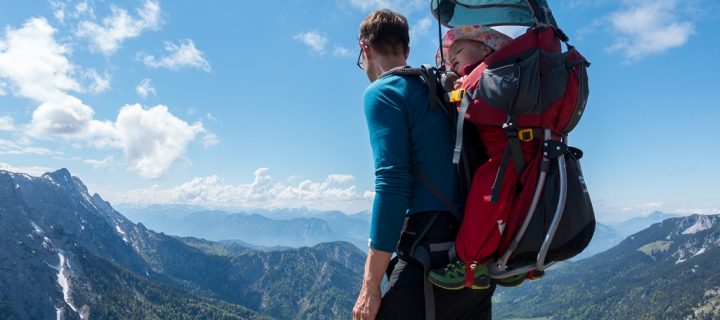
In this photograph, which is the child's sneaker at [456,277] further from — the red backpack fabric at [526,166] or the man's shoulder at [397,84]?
the man's shoulder at [397,84]

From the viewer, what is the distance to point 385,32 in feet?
14.4

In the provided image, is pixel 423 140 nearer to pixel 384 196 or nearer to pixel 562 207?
pixel 384 196

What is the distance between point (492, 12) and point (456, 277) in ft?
8.64

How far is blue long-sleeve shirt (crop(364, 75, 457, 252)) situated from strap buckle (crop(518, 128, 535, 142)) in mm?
684

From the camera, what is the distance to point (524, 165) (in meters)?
3.64

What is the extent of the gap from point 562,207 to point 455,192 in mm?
920

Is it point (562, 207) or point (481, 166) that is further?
point (481, 166)

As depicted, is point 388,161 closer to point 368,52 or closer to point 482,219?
point 482,219

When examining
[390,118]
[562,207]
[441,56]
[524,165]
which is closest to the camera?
[562,207]

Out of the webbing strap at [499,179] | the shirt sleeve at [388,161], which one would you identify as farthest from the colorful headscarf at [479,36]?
the webbing strap at [499,179]

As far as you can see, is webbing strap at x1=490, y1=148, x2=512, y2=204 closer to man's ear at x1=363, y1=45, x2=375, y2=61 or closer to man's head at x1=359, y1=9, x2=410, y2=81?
man's head at x1=359, y1=9, x2=410, y2=81

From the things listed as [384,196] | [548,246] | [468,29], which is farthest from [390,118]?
[548,246]

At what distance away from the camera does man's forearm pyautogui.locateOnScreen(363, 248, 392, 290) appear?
12.2 ft

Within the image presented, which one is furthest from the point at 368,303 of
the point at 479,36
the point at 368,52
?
the point at 479,36
